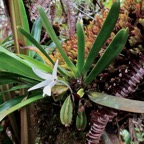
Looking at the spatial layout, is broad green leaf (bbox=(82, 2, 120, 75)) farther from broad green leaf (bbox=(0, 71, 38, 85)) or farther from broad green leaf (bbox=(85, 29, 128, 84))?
broad green leaf (bbox=(0, 71, 38, 85))

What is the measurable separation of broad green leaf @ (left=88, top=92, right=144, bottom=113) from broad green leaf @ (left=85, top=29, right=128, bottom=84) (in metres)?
0.03

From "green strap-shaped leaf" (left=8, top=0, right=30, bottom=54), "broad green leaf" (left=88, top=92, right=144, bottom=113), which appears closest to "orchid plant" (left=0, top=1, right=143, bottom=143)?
"broad green leaf" (left=88, top=92, right=144, bottom=113)

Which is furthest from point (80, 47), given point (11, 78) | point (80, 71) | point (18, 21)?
point (18, 21)

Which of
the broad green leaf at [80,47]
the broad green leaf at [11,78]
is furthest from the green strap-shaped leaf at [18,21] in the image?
Answer: the broad green leaf at [80,47]

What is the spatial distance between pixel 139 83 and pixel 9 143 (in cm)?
55

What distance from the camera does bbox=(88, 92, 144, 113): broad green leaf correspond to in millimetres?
366

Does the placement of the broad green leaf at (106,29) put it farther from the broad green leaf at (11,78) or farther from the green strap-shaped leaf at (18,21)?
the green strap-shaped leaf at (18,21)

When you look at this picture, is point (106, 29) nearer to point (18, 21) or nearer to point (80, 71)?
point (80, 71)

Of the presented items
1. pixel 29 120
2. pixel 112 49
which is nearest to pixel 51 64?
pixel 112 49

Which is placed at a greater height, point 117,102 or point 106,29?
point 106,29

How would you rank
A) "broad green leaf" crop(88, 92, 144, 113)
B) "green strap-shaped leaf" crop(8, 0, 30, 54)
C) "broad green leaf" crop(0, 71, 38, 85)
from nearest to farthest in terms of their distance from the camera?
"broad green leaf" crop(88, 92, 144, 113), "broad green leaf" crop(0, 71, 38, 85), "green strap-shaped leaf" crop(8, 0, 30, 54)

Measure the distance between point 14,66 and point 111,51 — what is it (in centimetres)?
19

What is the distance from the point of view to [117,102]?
391mm

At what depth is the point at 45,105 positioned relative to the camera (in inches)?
23.5
